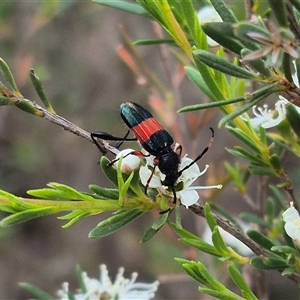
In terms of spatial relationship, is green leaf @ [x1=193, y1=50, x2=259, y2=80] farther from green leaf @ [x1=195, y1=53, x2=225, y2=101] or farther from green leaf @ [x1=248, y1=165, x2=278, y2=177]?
green leaf @ [x1=248, y1=165, x2=278, y2=177]

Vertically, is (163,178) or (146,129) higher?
(146,129)

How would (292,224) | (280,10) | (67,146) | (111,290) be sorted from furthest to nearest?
(67,146)
(111,290)
(292,224)
(280,10)

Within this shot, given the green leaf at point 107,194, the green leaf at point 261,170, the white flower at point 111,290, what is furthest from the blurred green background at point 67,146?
the green leaf at point 107,194

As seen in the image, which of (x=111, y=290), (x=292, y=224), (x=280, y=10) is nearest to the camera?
(x=280, y=10)

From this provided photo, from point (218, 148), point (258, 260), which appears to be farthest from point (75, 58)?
point (258, 260)

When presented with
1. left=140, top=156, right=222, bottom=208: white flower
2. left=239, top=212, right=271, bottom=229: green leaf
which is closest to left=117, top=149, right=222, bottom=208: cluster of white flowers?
left=140, top=156, right=222, bottom=208: white flower

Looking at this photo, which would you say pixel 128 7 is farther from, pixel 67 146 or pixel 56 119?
pixel 67 146

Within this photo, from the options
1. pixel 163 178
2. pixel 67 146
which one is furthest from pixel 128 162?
pixel 67 146

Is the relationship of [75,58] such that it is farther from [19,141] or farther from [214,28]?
[214,28]
